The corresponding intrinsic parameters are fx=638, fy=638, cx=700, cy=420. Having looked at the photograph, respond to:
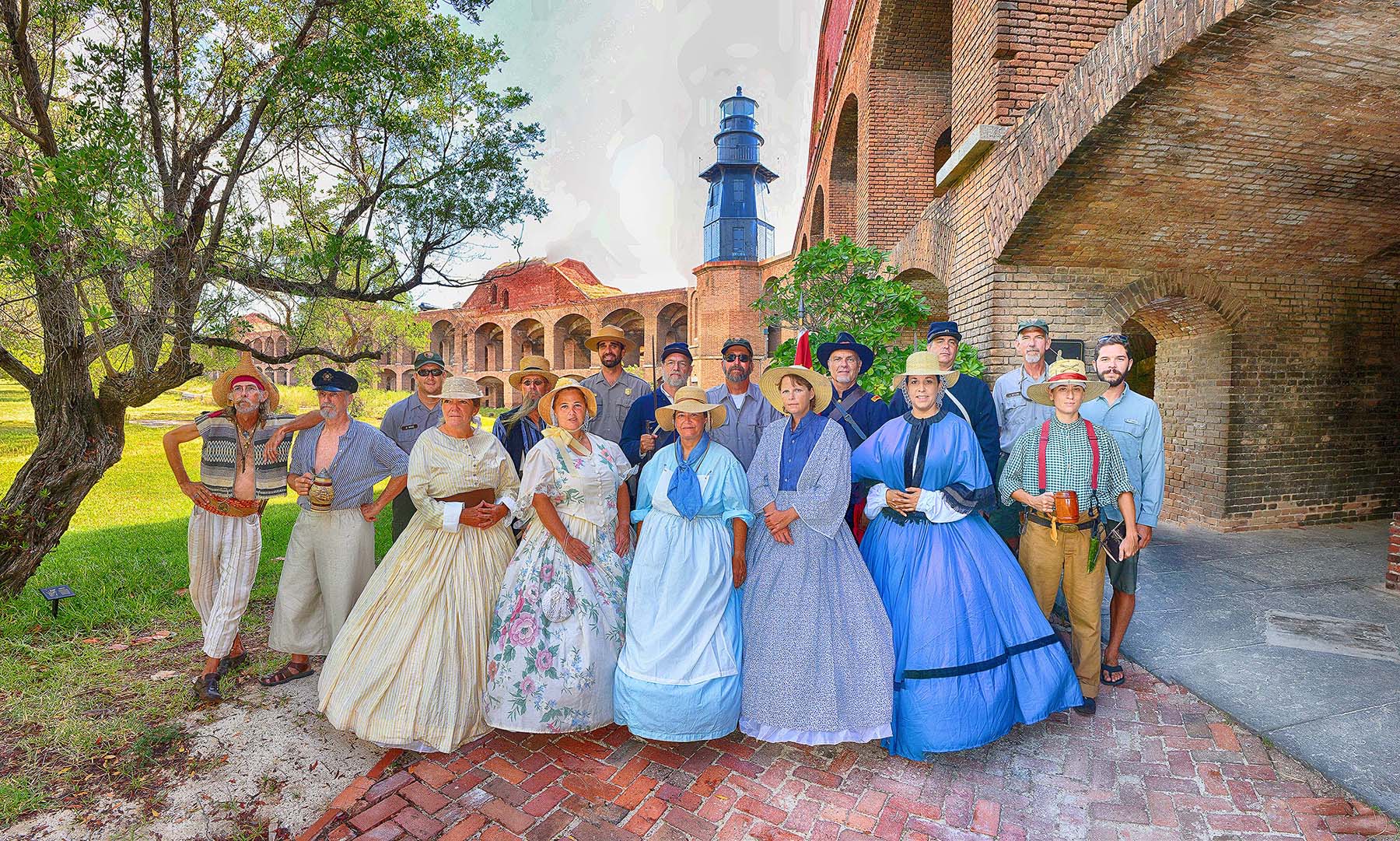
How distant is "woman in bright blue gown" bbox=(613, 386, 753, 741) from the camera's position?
291 cm

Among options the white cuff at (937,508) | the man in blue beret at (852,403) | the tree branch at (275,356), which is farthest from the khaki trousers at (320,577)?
the white cuff at (937,508)

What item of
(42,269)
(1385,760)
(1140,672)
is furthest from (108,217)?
(1385,760)

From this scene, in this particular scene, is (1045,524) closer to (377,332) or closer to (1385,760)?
(1385,760)

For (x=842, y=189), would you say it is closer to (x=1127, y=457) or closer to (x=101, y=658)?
(x=1127, y=457)

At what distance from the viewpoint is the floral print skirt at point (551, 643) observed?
9.87 feet

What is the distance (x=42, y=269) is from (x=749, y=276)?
22.5 meters

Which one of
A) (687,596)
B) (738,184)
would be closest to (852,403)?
(687,596)

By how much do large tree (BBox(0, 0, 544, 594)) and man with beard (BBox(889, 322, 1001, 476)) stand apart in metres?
4.80

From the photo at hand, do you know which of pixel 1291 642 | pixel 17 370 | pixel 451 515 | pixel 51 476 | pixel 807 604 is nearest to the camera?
pixel 807 604

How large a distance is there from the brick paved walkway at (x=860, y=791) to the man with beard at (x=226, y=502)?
4.74ft

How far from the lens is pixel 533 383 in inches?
173

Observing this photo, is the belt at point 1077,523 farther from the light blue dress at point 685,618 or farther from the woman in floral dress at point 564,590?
the woman in floral dress at point 564,590

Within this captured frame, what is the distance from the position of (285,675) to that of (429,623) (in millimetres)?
1418

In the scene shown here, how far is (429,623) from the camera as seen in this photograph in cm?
309
